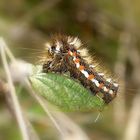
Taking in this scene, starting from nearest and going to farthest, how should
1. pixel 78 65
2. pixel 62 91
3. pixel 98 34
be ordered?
pixel 62 91, pixel 78 65, pixel 98 34

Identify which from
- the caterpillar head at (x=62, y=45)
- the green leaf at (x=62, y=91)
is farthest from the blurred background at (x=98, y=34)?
the green leaf at (x=62, y=91)

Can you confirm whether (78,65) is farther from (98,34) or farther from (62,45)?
(98,34)

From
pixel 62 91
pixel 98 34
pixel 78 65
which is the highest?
pixel 98 34

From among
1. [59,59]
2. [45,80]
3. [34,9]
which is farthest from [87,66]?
[34,9]

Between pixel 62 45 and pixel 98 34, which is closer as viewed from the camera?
pixel 62 45

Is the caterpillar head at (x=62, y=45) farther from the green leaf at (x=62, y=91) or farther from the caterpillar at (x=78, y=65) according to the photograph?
the green leaf at (x=62, y=91)

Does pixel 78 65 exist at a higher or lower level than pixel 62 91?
higher

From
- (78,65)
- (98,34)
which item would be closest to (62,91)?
(78,65)

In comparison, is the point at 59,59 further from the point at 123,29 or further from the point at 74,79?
the point at 123,29
